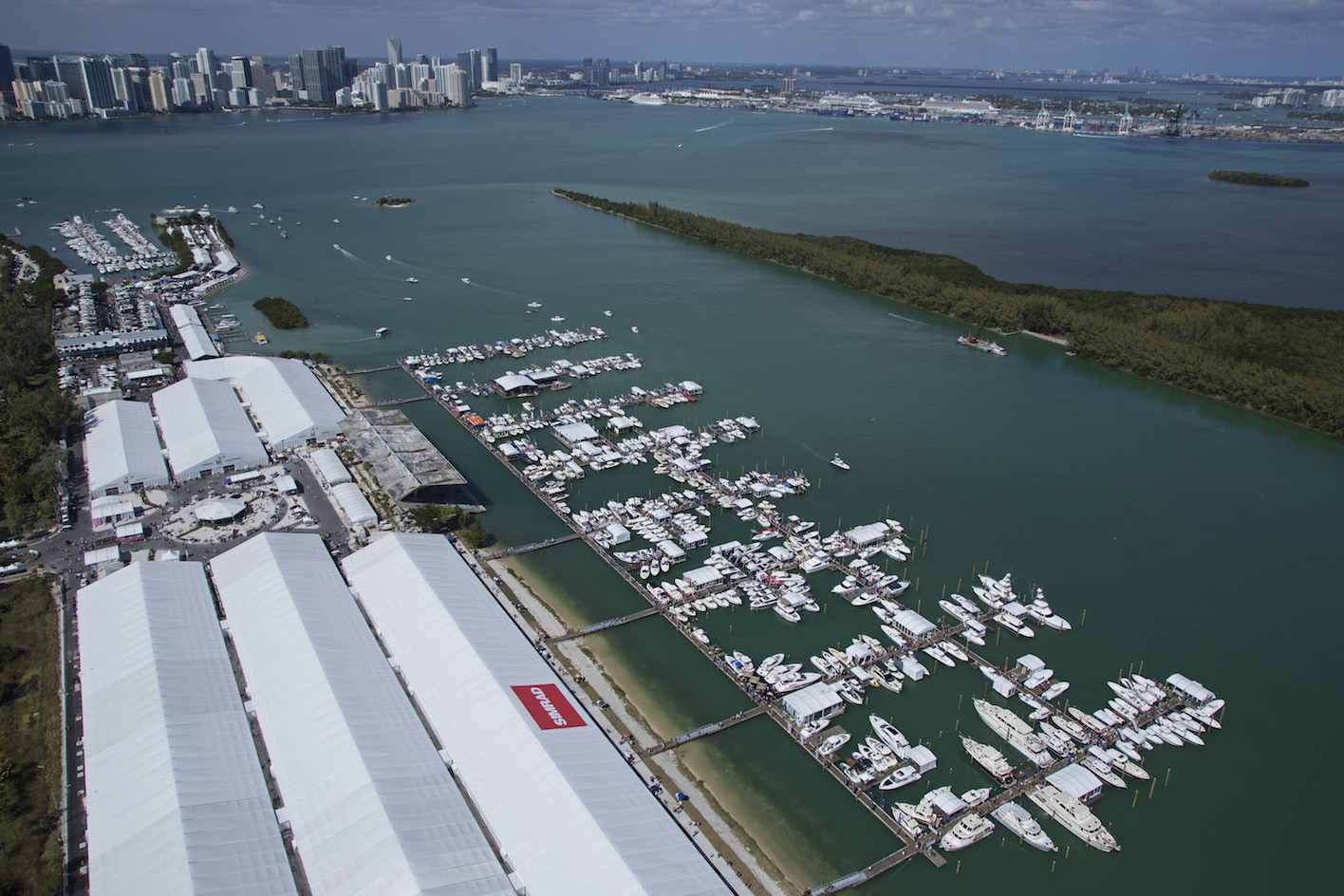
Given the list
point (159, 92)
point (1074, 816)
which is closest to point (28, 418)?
point (1074, 816)

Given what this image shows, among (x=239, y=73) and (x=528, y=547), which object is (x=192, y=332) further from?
(x=239, y=73)

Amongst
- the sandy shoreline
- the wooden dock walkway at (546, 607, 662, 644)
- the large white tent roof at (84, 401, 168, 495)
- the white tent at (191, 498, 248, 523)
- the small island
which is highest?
the small island

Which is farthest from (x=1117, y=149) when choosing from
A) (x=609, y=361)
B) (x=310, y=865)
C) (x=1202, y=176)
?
(x=310, y=865)

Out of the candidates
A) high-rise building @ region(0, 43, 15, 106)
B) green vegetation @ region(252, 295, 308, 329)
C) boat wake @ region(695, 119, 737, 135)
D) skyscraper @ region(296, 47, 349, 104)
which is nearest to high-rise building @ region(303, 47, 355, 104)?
skyscraper @ region(296, 47, 349, 104)

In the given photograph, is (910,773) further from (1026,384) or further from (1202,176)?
(1202,176)

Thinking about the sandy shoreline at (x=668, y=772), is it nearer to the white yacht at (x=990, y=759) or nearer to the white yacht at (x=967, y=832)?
the white yacht at (x=967, y=832)

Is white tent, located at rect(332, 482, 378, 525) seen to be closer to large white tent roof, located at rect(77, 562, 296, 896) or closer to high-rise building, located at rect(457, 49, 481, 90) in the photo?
large white tent roof, located at rect(77, 562, 296, 896)

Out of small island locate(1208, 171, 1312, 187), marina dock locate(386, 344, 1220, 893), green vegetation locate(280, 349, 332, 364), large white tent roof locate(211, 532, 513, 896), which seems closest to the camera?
large white tent roof locate(211, 532, 513, 896)
